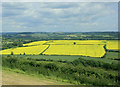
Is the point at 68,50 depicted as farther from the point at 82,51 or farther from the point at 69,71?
the point at 69,71

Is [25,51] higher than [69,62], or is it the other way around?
[25,51]

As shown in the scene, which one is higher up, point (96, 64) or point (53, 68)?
point (53, 68)

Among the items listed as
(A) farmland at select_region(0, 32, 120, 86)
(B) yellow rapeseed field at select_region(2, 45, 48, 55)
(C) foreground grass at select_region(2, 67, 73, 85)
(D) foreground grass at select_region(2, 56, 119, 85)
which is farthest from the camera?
(B) yellow rapeseed field at select_region(2, 45, 48, 55)

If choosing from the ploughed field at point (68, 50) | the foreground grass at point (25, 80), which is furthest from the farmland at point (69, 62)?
the foreground grass at point (25, 80)

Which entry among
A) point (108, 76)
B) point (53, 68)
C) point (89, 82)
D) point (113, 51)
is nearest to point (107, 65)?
point (108, 76)

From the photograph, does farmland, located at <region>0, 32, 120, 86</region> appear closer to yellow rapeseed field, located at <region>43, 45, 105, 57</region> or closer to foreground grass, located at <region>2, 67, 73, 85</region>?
yellow rapeseed field, located at <region>43, 45, 105, 57</region>

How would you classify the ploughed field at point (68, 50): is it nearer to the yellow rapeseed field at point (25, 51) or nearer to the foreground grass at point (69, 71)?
the yellow rapeseed field at point (25, 51)

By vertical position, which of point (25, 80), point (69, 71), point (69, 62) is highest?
point (25, 80)

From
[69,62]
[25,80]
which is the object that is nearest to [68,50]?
[69,62]

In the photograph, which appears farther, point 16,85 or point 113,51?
point 113,51

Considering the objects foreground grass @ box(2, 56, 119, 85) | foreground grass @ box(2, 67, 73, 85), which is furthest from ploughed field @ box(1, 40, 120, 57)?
foreground grass @ box(2, 67, 73, 85)

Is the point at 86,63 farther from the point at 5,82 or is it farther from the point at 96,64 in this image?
the point at 5,82
